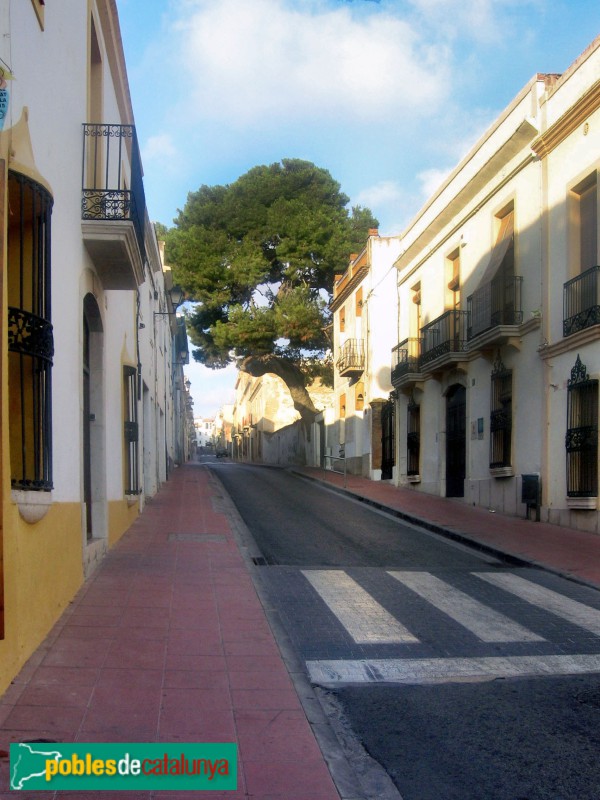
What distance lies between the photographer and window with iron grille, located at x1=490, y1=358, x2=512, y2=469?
56.8 ft

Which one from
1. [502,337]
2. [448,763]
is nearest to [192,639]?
[448,763]

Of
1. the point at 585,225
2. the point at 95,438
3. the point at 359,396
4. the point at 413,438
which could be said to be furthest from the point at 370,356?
the point at 95,438

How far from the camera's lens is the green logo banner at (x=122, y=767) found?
12.8ft

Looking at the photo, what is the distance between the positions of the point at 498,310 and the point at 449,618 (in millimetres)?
10622

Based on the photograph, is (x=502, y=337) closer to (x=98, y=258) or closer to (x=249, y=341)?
(x=98, y=258)

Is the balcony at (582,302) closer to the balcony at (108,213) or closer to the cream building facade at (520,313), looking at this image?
the cream building facade at (520,313)

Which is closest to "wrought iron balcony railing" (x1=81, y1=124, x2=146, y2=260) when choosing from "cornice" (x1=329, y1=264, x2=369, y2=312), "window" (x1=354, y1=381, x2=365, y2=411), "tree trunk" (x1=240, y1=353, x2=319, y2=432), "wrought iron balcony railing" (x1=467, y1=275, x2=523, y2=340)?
"wrought iron balcony railing" (x1=467, y1=275, x2=523, y2=340)

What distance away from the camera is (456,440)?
69.6 ft

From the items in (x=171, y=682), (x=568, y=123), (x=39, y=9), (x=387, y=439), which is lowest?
(x=171, y=682)

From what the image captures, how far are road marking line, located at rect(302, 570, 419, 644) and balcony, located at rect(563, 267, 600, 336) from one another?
22.0 feet

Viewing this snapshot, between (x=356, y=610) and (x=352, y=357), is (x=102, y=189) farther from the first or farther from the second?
(x=352, y=357)

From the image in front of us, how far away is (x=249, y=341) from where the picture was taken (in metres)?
33.0

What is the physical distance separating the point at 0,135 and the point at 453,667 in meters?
4.96

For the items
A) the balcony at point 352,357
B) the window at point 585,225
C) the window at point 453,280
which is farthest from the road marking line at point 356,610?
the balcony at point 352,357
